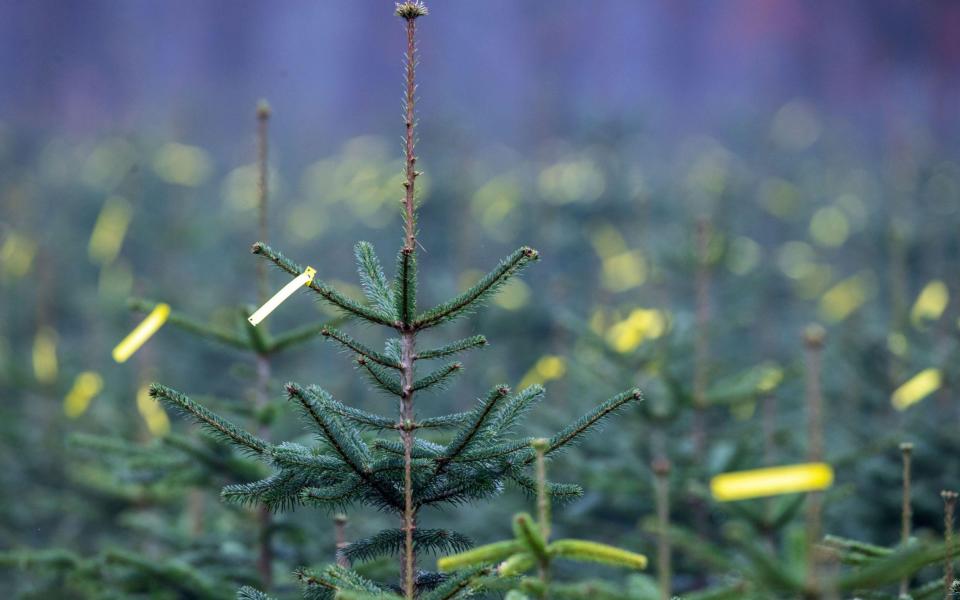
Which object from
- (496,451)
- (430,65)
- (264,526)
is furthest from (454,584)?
(430,65)

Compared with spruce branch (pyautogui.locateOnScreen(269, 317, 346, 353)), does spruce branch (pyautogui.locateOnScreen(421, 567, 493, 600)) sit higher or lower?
lower

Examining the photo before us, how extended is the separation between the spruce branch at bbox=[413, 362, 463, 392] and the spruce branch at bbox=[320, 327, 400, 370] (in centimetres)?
8

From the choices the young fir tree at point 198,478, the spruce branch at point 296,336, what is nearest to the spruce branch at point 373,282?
the young fir tree at point 198,478

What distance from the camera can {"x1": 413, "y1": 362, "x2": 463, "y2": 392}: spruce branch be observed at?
231 centimetres

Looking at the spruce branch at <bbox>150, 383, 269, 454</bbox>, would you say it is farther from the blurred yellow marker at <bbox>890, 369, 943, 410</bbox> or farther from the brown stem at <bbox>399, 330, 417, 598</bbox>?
the blurred yellow marker at <bbox>890, 369, 943, 410</bbox>

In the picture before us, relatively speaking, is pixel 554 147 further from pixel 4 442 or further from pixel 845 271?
pixel 4 442

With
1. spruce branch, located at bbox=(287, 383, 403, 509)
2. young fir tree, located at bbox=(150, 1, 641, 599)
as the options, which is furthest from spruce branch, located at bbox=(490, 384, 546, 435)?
spruce branch, located at bbox=(287, 383, 403, 509)

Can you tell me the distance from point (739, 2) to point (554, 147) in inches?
376

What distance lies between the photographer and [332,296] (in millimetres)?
2229

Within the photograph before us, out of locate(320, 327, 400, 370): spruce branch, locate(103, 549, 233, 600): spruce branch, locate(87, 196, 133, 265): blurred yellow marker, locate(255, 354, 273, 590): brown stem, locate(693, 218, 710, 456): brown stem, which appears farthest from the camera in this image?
locate(87, 196, 133, 265): blurred yellow marker

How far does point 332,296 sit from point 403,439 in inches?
16.8

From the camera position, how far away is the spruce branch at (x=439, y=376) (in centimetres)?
231

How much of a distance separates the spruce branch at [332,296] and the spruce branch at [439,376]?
0.54 ft

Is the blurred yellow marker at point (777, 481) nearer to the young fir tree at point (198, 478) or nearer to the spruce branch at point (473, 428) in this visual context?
the spruce branch at point (473, 428)
